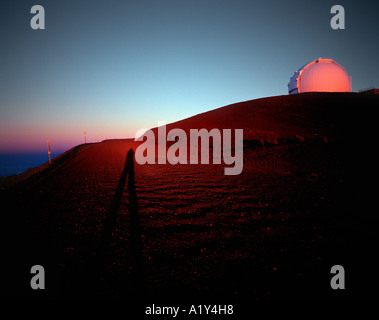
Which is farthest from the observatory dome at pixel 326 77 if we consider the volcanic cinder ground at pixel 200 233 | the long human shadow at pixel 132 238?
the long human shadow at pixel 132 238

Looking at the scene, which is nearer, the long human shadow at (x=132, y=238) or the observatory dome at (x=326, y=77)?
the long human shadow at (x=132, y=238)

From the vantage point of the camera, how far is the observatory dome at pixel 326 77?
2520 cm

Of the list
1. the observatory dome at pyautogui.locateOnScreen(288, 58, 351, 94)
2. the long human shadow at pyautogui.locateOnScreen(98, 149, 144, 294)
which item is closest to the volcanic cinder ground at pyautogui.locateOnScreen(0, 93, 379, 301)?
the long human shadow at pyautogui.locateOnScreen(98, 149, 144, 294)

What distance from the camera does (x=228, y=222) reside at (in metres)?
3.94

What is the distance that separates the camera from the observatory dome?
82.7 ft

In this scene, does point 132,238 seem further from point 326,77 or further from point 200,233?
point 326,77

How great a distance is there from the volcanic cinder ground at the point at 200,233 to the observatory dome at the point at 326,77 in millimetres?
23807

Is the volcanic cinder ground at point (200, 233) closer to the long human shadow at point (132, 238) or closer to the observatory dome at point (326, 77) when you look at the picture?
the long human shadow at point (132, 238)

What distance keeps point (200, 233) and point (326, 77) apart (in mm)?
32274

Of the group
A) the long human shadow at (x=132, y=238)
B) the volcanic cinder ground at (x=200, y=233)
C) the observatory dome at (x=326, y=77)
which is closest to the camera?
the volcanic cinder ground at (x=200, y=233)

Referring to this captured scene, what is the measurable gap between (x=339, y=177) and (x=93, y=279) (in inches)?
300
